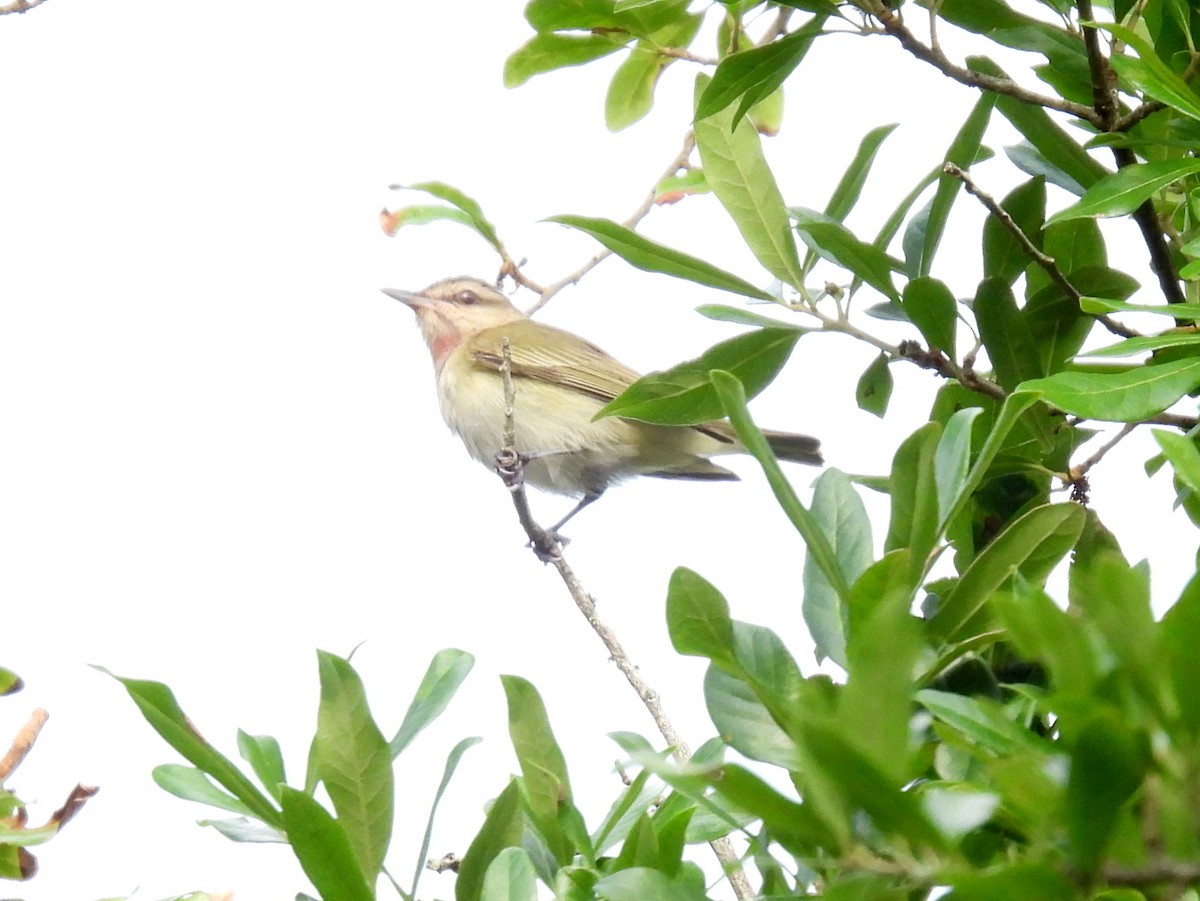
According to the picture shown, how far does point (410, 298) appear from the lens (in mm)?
7266

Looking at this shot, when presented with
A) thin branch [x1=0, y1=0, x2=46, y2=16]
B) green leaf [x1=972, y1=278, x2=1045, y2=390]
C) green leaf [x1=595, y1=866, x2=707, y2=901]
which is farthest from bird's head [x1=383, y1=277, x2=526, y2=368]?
green leaf [x1=595, y1=866, x2=707, y2=901]

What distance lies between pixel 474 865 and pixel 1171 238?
1426 millimetres

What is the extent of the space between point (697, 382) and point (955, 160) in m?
0.45

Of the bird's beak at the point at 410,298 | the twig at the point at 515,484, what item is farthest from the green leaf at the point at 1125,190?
the bird's beak at the point at 410,298

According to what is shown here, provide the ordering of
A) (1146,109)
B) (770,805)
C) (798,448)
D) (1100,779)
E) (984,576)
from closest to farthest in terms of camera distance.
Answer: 1. (1100,779)
2. (770,805)
3. (984,576)
4. (1146,109)
5. (798,448)

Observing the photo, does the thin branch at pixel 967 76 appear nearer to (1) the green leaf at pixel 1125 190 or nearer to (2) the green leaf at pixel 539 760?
(1) the green leaf at pixel 1125 190

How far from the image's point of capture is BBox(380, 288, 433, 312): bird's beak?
7.21 metres

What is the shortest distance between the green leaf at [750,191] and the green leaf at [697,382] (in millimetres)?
101

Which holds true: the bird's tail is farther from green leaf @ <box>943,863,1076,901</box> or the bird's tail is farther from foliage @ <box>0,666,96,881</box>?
green leaf @ <box>943,863,1076,901</box>

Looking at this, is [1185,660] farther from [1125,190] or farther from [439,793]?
[1125,190]

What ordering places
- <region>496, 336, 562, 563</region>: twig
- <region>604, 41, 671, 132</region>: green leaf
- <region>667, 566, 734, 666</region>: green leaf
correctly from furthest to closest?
<region>496, 336, 562, 563</region>: twig
<region>604, 41, 671, 132</region>: green leaf
<region>667, 566, 734, 666</region>: green leaf

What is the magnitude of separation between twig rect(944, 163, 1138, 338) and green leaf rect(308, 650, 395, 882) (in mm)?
1004

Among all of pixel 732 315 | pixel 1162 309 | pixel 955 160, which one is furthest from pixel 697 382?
pixel 1162 309

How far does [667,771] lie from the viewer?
788 mm
